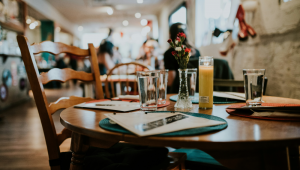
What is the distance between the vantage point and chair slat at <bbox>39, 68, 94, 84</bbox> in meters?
1.03

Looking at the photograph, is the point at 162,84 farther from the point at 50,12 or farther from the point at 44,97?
the point at 50,12

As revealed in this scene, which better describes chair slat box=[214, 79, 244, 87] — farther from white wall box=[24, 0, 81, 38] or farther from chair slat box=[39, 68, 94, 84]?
white wall box=[24, 0, 81, 38]

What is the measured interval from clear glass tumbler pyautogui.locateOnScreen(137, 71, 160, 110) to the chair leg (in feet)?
0.84

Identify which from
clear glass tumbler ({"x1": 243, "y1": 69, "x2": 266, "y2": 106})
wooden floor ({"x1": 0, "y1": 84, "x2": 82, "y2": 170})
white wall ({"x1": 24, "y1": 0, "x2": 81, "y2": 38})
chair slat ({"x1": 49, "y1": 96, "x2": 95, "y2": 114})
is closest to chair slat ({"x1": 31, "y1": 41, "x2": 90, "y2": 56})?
chair slat ({"x1": 49, "y1": 96, "x2": 95, "y2": 114})

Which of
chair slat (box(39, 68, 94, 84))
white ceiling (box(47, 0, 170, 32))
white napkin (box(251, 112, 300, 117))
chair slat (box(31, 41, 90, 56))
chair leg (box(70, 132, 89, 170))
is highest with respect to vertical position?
white ceiling (box(47, 0, 170, 32))

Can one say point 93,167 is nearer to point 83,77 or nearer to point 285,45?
point 83,77

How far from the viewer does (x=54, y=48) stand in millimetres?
1133

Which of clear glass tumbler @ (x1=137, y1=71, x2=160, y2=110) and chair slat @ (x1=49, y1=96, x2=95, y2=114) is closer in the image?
clear glass tumbler @ (x1=137, y1=71, x2=160, y2=110)

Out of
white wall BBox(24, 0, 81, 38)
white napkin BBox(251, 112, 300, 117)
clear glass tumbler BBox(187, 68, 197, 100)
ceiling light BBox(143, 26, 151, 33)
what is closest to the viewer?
white napkin BBox(251, 112, 300, 117)

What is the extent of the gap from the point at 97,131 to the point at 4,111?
472 cm

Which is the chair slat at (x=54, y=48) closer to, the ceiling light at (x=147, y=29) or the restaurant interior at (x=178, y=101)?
the restaurant interior at (x=178, y=101)

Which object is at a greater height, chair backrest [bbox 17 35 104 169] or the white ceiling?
the white ceiling

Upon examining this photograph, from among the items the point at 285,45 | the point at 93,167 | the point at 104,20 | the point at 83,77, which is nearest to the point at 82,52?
the point at 83,77

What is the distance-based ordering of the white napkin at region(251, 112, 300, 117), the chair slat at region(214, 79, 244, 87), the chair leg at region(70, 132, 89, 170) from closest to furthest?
1. the white napkin at region(251, 112, 300, 117)
2. the chair leg at region(70, 132, 89, 170)
3. the chair slat at region(214, 79, 244, 87)
